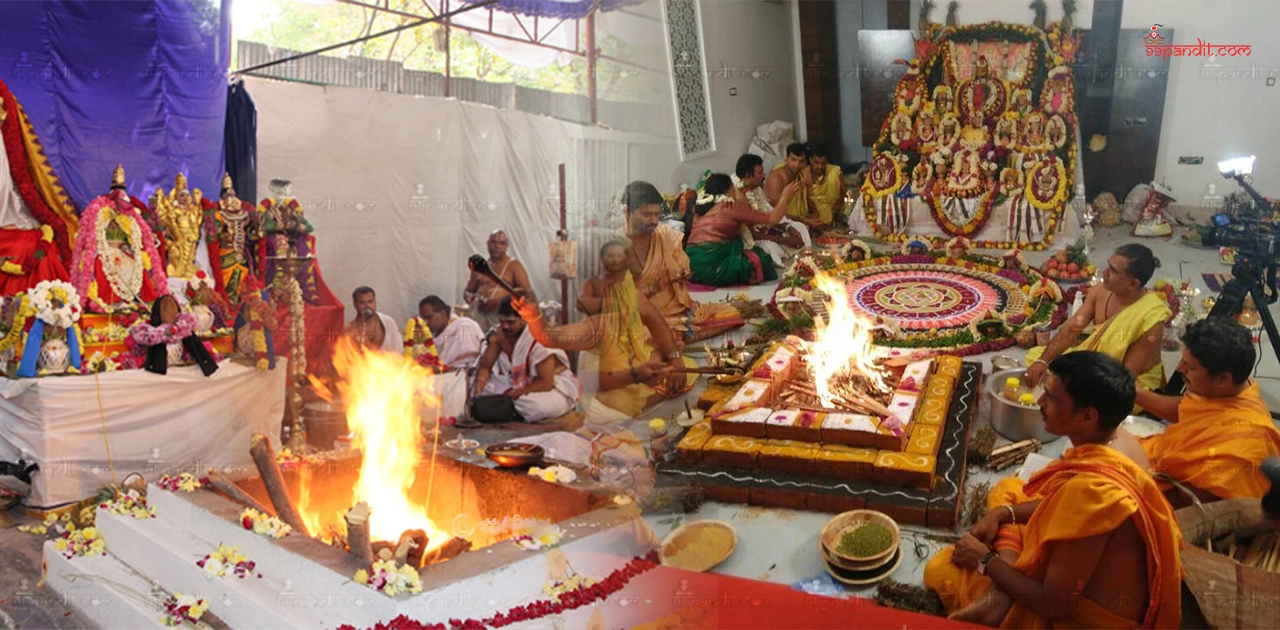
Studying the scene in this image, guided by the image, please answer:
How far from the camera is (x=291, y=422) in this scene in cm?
508

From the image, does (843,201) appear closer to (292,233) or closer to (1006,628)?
(1006,628)

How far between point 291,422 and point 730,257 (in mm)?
2527

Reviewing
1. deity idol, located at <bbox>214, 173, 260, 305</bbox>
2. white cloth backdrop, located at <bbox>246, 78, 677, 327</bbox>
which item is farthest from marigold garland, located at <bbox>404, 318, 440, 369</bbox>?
deity idol, located at <bbox>214, 173, 260, 305</bbox>

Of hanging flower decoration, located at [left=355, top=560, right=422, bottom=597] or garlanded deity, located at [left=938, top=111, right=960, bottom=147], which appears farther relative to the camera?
garlanded deity, located at [left=938, top=111, right=960, bottom=147]

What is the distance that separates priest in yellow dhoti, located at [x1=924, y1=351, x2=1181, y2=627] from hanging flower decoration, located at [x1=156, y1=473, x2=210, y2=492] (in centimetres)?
267

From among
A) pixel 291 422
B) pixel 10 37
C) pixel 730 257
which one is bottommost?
pixel 291 422

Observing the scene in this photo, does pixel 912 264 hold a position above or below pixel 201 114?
below

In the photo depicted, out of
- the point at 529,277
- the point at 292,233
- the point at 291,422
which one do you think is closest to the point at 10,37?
the point at 292,233

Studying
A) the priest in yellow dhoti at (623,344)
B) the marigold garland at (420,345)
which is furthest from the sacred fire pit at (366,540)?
the marigold garland at (420,345)

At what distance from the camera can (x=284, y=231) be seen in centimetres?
507

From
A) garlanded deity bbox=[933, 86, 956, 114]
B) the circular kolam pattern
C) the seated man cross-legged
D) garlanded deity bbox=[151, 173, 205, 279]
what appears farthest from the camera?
garlanded deity bbox=[151, 173, 205, 279]

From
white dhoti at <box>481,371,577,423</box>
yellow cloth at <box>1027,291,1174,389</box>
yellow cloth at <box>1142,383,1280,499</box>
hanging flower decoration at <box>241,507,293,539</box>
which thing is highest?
yellow cloth at <box>1027,291,1174,389</box>

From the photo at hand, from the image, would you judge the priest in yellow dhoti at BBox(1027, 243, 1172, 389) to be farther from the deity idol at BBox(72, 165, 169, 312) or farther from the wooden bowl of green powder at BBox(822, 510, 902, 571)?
the deity idol at BBox(72, 165, 169, 312)

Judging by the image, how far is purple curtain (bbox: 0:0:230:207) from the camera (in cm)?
528
